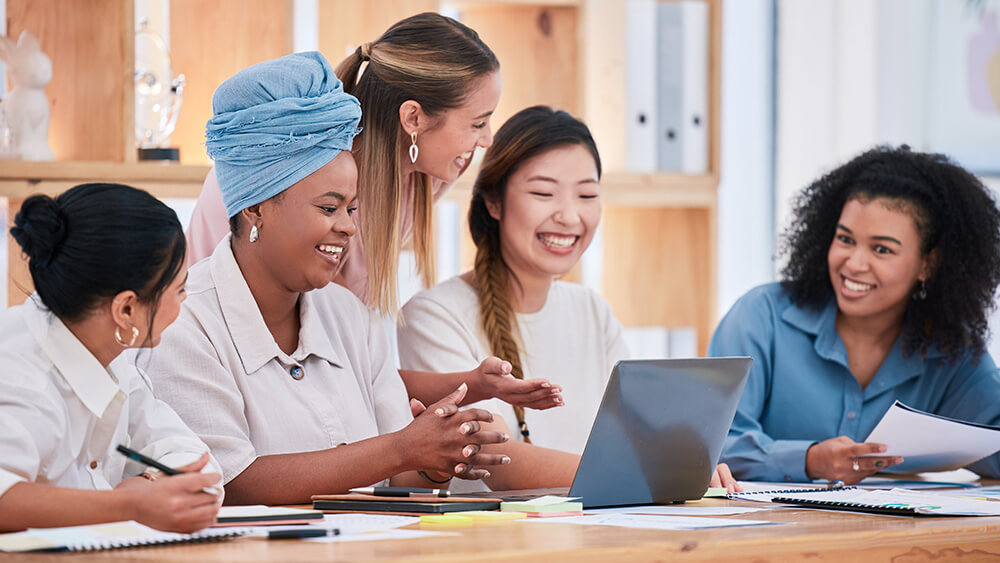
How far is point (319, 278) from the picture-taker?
5.76 ft

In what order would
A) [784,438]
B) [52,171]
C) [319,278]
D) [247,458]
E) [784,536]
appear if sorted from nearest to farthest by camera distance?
[784,536] → [247,458] → [319,278] → [784,438] → [52,171]

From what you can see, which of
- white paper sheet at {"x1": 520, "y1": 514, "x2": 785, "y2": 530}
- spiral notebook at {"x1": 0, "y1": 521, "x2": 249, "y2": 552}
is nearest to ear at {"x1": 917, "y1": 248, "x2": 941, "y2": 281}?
white paper sheet at {"x1": 520, "y1": 514, "x2": 785, "y2": 530}

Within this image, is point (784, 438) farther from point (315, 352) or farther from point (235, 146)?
point (235, 146)

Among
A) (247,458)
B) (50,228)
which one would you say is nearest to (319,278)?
(247,458)

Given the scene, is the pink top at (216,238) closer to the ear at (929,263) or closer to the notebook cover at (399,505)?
the notebook cover at (399,505)

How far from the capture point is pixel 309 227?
1.73 meters

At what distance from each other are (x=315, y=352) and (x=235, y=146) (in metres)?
0.34

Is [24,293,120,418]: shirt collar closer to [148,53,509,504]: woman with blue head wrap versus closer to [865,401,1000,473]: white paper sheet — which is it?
[148,53,509,504]: woman with blue head wrap

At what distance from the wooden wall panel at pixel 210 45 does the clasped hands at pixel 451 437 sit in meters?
1.62

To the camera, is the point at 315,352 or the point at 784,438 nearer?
the point at 315,352

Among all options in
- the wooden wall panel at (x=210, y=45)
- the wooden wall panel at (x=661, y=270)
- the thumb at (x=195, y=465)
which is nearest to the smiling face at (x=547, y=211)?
the wooden wall panel at (x=210, y=45)

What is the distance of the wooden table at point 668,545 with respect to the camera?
1115mm

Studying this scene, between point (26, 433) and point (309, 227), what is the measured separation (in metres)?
0.56

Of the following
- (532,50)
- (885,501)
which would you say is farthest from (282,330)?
(532,50)
